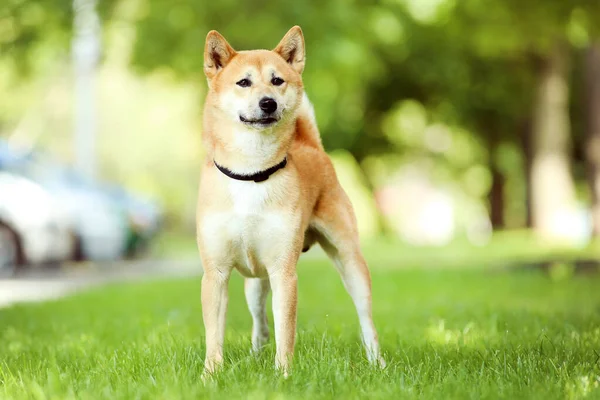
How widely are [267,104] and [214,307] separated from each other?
3.63ft

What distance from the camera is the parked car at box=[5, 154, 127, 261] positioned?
53.1ft

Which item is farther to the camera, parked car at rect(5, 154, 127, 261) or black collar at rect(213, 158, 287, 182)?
parked car at rect(5, 154, 127, 261)

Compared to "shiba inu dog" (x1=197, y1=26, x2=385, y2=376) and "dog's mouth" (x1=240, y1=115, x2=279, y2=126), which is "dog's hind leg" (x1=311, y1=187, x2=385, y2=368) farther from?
"dog's mouth" (x1=240, y1=115, x2=279, y2=126)

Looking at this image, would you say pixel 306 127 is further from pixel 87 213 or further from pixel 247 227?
pixel 87 213

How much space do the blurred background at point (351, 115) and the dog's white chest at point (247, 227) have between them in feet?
20.9

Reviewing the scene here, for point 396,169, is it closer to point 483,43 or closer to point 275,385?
point 483,43

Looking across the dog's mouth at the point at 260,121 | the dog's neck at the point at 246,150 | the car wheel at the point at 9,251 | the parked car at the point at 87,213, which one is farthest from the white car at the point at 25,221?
the dog's mouth at the point at 260,121

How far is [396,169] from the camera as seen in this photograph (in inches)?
1395

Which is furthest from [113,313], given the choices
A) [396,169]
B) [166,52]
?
[396,169]

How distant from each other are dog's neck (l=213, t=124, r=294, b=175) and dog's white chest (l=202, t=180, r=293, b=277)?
108 mm

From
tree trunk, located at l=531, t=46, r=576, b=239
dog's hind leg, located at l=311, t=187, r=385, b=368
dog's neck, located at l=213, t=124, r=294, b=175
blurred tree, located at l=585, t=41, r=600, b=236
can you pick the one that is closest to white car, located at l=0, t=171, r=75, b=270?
blurred tree, located at l=585, t=41, r=600, b=236

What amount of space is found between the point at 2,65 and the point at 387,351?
750 centimetres

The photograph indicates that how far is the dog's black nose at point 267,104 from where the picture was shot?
15.9 feet

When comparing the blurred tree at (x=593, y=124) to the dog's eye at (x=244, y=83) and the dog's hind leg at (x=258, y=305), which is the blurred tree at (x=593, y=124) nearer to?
the dog's hind leg at (x=258, y=305)
